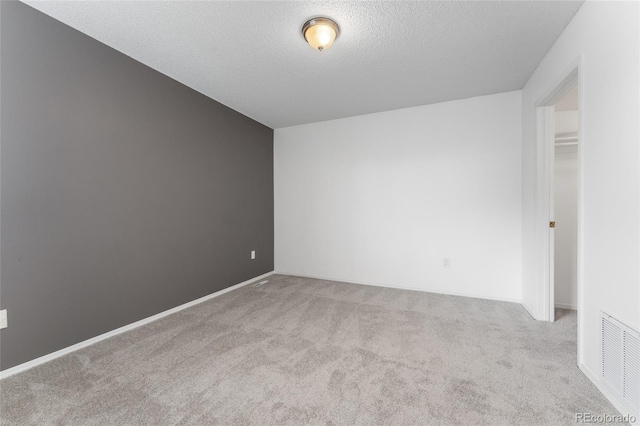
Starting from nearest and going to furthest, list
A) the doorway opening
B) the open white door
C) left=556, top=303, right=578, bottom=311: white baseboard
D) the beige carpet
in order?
the beige carpet
the open white door
left=556, top=303, right=578, bottom=311: white baseboard
the doorway opening

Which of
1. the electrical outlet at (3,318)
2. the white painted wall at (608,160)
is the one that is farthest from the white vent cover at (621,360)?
the electrical outlet at (3,318)

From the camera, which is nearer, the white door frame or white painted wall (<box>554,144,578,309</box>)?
the white door frame

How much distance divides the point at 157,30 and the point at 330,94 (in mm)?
1793

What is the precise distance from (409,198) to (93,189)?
11.2 ft

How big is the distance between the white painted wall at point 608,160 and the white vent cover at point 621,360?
61 millimetres

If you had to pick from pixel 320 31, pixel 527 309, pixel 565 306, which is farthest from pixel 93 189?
pixel 565 306

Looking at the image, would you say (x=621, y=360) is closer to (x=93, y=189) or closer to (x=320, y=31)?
(x=320, y=31)

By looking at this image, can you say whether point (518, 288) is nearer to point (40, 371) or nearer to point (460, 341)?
point (460, 341)

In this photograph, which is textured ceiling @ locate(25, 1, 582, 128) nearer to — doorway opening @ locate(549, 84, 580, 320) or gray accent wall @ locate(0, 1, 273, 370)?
gray accent wall @ locate(0, 1, 273, 370)

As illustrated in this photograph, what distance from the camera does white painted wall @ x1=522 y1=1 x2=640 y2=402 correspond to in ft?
4.21

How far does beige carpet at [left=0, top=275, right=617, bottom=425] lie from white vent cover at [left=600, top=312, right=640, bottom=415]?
0.47 feet

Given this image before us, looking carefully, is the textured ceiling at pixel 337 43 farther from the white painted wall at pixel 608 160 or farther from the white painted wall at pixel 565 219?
the white painted wall at pixel 565 219

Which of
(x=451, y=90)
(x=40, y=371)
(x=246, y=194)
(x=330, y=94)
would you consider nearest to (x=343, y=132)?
(x=330, y=94)

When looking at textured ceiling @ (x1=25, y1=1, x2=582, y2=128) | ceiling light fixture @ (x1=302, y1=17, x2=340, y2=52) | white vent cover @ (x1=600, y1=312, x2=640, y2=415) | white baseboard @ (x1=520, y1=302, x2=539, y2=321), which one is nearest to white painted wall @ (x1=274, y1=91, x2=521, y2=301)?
white baseboard @ (x1=520, y1=302, x2=539, y2=321)
